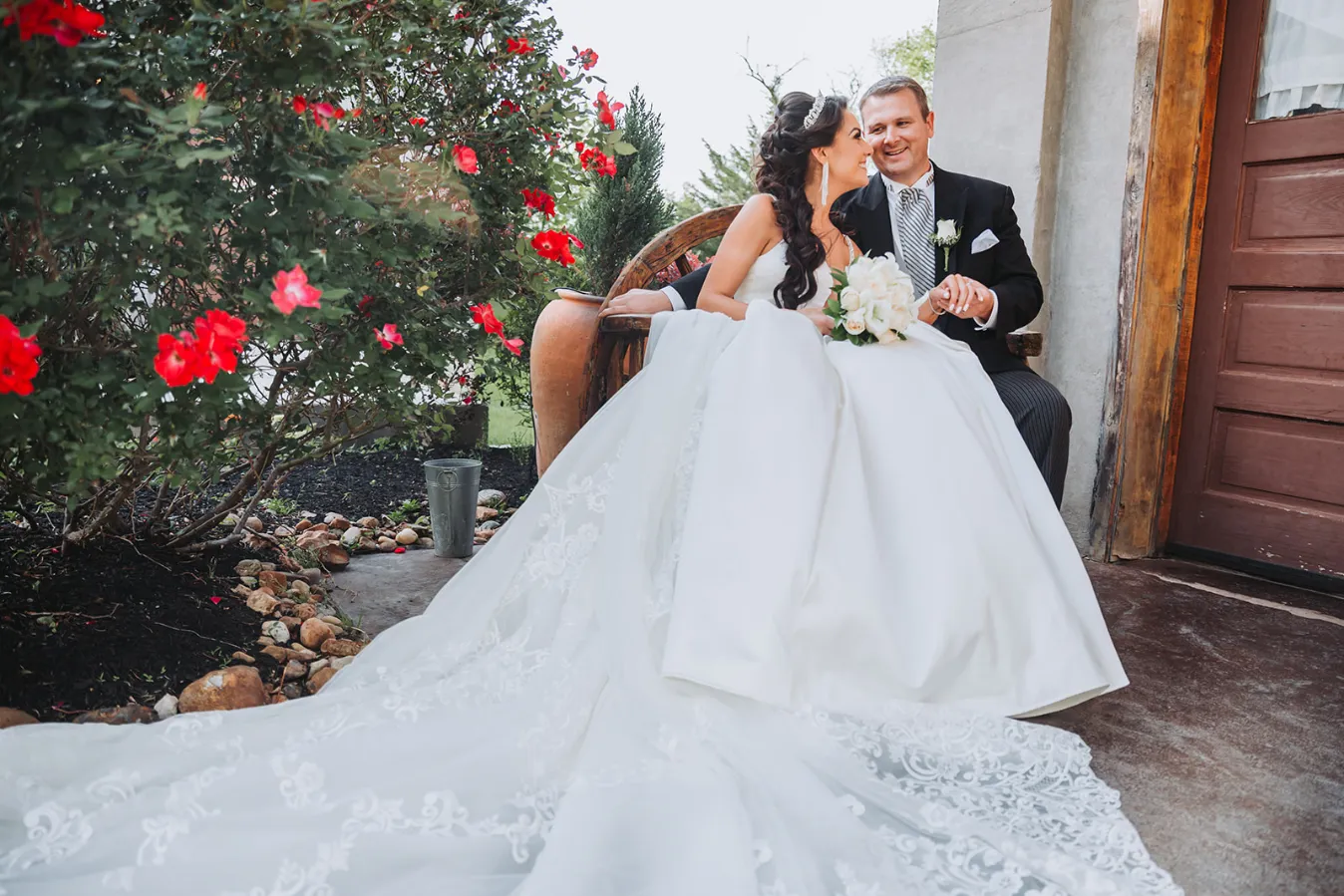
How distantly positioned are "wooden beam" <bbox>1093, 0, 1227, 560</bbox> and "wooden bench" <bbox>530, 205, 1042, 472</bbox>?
802mm

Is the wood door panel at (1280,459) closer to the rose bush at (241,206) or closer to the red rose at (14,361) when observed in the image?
the rose bush at (241,206)

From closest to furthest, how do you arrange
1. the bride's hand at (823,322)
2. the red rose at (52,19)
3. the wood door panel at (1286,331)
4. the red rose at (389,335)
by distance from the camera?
the red rose at (52,19), the red rose at (389,335), the bride's hand at (823,322), the wood door panel at (1286,331)

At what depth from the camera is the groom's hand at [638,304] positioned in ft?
9.55

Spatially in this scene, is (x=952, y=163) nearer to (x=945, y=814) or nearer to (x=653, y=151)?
(x=653, y=151)

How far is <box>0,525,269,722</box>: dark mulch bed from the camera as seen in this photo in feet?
6.70

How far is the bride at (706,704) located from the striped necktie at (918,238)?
32.2 inches

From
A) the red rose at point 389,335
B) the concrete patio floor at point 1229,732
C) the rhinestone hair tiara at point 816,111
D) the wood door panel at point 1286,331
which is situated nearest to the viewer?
the concrete patio floor at point 1229,732

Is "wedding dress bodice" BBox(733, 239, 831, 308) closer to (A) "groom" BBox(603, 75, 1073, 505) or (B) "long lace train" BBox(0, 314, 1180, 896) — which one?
(A) "groom" BBox(603, 75, 1073, 505)

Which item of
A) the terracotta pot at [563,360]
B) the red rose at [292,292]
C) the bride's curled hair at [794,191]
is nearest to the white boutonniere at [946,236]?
the bride's curled hair at [794,191]

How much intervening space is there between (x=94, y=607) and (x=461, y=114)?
1563 mm

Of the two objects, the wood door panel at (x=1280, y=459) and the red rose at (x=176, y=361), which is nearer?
the red rose at (x=176, y=361)

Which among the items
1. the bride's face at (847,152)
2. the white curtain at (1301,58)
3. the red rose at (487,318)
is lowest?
the red rose at (487,318)

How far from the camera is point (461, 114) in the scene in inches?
91.7

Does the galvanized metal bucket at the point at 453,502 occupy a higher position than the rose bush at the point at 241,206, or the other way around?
the rose bush at the point at 241,206
